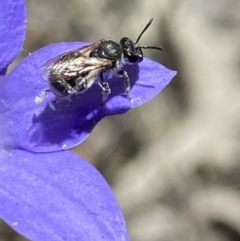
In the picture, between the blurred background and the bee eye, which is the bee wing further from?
the blurred background

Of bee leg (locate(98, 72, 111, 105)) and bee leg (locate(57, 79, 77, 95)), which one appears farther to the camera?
bee leg (locate(98, 72, 111, 105))

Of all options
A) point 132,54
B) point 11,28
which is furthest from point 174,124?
point 11,28

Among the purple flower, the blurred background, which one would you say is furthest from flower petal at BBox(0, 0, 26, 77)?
the blurred background

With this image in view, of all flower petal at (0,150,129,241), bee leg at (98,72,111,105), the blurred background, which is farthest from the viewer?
the blurred background

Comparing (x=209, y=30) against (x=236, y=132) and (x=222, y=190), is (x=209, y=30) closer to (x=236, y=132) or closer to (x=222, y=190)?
(x=236, y=132)

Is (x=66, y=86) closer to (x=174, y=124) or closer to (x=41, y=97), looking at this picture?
(x=41, y=97)

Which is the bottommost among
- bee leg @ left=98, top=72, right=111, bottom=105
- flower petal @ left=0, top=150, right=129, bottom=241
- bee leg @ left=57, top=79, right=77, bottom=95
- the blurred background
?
the blurred background

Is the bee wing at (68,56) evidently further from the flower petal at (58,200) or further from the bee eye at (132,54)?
the flower petal at (58,200)

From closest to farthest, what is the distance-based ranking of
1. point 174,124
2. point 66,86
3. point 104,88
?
point 66,86 < point 104,88 < point 174,124

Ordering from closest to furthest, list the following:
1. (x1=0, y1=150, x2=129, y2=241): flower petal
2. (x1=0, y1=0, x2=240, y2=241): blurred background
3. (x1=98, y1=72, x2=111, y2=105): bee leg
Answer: (x1=0, y1=150, x2=129, y2=241): flower petal
(x1=98, y1=72, x2=111, y2=105): bee leg
(x1=0, y1=0, x2=240, y2=241): blurred background
